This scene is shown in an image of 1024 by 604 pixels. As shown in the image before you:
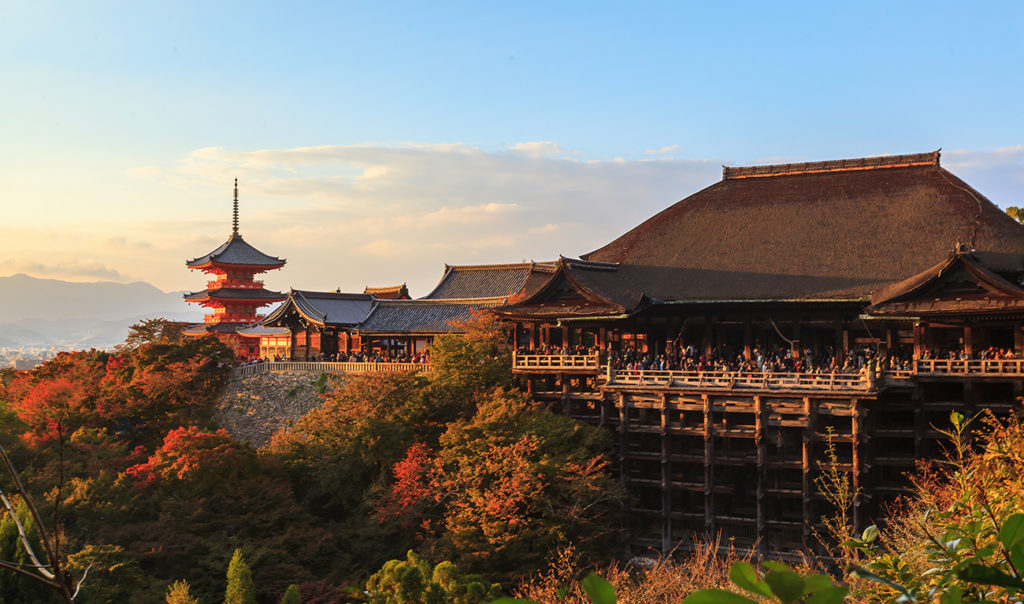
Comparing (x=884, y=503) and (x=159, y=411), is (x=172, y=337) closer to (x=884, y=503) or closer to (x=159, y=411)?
(x=159, y=411)

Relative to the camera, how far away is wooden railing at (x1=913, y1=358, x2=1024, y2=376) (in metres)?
25.5

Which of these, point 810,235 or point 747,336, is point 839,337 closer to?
point 747,336

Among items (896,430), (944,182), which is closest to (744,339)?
(896,430)

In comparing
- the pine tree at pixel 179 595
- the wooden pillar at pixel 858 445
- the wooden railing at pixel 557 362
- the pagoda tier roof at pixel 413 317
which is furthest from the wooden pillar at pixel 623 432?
the pine tree at pixel 179 595

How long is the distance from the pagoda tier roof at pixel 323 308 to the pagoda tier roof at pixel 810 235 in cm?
1666

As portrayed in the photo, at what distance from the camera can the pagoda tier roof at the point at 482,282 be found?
4475 cm

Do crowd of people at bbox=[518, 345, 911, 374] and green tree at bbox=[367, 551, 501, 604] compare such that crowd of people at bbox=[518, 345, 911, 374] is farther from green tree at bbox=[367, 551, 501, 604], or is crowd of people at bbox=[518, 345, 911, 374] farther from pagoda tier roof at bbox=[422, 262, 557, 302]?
green tree at bbox=[367, 551, 501, 604]

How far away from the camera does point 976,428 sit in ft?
87.9

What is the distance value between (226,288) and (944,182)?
5053 cm

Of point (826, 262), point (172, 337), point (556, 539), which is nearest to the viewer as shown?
point (556, 539)

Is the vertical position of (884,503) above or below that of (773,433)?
below

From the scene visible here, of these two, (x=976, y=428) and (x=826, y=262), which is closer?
(x=976, y=428)

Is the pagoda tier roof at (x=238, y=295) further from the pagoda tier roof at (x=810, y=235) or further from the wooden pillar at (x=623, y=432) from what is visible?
the wooden pillar at (x=623, y=432)

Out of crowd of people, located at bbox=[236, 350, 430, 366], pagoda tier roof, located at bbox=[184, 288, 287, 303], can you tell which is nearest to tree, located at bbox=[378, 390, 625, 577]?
crowd of people, located at bbox=[236, 350, 430, 366]
